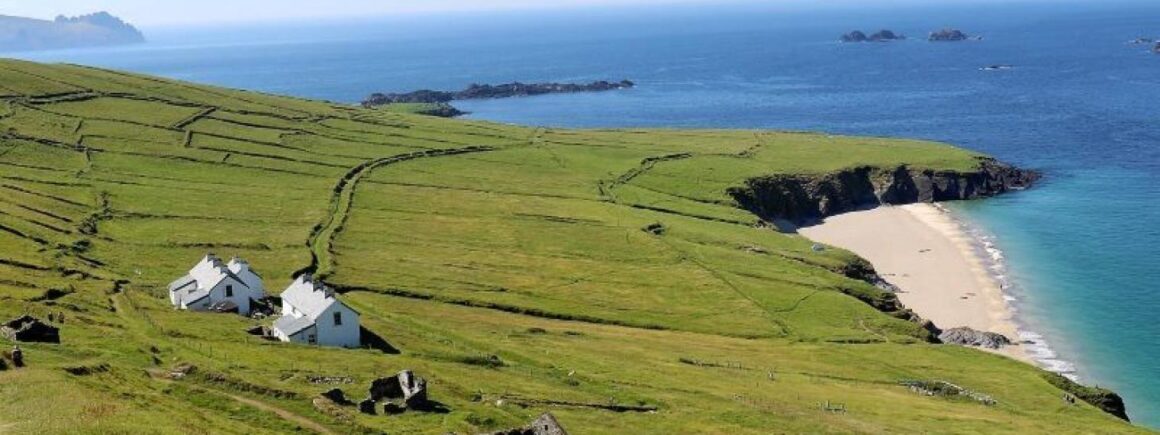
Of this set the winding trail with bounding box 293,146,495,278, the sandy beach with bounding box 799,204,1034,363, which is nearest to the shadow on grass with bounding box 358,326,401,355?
the winding trail with bounding box 293,146,495,278

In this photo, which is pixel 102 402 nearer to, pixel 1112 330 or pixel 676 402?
pixel 676 402

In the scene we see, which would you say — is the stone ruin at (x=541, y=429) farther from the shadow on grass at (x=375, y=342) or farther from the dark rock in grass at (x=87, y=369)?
the shadow on grass at (x=375, y=342)

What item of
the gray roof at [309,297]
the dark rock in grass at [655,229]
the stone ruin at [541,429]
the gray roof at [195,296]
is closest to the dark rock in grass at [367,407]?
the stone ruin at [541,429]

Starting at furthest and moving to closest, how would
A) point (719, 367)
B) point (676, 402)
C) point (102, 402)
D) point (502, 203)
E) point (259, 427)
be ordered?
1. point (502, 203)
2. point (719, 367)
3. point (676, 402)
4. point (259, 427)
5. point (102, 402)

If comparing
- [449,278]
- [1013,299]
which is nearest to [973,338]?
[1013,299]

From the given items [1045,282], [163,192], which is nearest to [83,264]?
[163,192]
